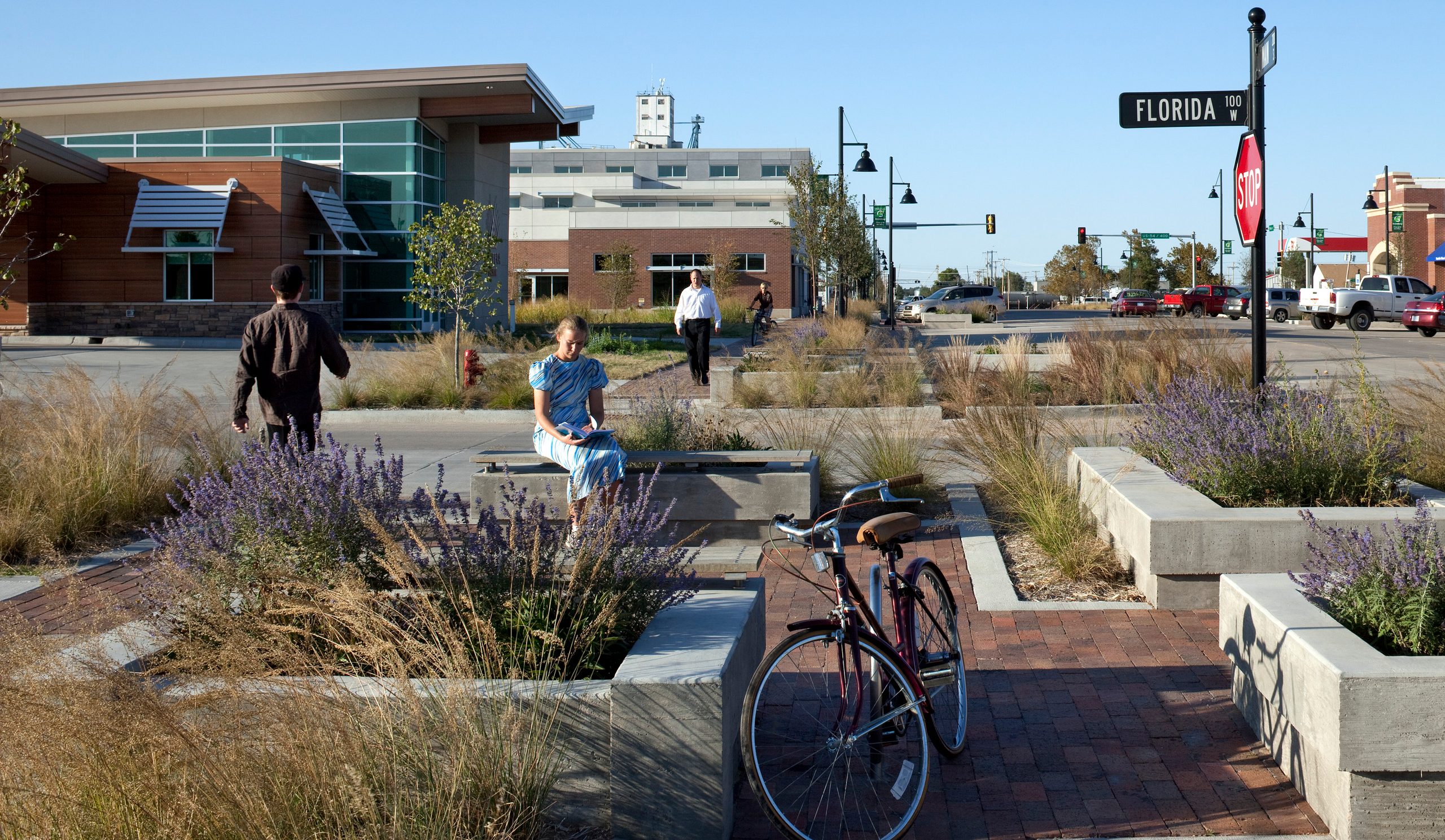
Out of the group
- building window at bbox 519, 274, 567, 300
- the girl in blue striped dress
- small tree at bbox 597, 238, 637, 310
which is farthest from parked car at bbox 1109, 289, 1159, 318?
the girl in blue striped dress

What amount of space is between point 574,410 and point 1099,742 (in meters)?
3.89

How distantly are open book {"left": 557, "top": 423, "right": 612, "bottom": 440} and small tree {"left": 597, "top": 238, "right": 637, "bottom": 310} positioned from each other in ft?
176

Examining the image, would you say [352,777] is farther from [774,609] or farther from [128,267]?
[128,267]

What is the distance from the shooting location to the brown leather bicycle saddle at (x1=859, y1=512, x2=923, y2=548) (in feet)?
14.3

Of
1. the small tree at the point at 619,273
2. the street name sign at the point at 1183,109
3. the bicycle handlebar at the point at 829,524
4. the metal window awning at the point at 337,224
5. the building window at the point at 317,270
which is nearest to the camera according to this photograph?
the bicycle handlebar at the point at 829,524

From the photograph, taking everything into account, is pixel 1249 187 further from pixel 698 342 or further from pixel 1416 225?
pixel 1416 225

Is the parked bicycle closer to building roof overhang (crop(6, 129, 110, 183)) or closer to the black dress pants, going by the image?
the black dress pants

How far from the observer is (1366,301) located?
46812 mm

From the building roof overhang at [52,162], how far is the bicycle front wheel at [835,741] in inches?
1242

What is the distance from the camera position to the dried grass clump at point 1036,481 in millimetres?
7488

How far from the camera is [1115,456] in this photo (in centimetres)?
846

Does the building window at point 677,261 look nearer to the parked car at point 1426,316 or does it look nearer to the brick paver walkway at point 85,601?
the parked car at point 1426,316

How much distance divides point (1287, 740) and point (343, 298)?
3700cm

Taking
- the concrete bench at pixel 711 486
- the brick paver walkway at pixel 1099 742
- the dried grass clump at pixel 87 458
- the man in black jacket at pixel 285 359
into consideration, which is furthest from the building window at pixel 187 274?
the brick paver walkway at pixel 1099 742
